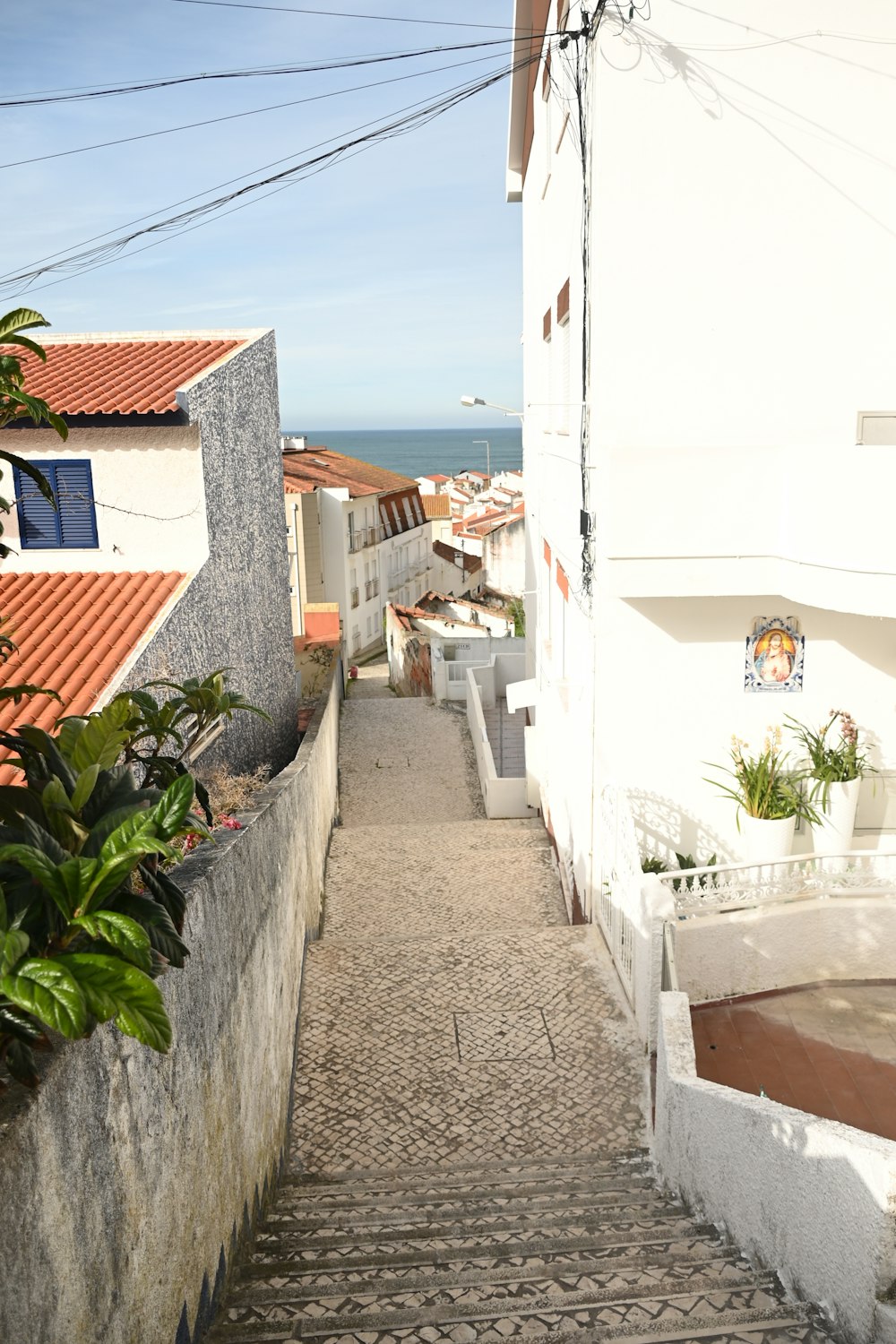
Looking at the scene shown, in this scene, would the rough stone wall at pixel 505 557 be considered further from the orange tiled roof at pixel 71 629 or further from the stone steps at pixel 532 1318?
the stone steps at pixel 532 1318

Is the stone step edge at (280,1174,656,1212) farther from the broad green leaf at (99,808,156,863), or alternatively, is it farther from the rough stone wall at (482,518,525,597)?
the rough stone wall at (482,518,525,597)

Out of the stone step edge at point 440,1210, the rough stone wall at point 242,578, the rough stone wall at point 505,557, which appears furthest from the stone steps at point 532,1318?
the rough stone wall at point 505,557

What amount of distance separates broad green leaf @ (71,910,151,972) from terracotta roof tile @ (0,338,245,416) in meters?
9.39

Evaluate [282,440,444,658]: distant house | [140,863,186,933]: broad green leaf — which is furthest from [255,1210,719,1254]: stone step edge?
[282,440,444,658]: distant house

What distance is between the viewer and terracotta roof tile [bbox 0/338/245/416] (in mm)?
11430

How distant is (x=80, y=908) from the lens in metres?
2.97

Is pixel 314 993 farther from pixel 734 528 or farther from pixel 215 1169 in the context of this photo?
pixel 734 528

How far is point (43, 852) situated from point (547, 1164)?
15.5 feet

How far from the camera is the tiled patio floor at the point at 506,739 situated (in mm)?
17906

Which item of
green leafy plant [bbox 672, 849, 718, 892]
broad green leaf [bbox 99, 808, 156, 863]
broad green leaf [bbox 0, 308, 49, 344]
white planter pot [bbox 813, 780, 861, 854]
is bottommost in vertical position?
green leafy plant [bbox 672, 849, 718, 892]

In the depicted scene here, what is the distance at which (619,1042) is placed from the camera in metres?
7.68

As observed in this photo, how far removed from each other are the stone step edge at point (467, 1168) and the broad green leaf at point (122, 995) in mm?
4239

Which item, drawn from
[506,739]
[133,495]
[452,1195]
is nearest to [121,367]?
[133,495]

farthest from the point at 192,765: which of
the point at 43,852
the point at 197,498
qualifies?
the point at 43,852
